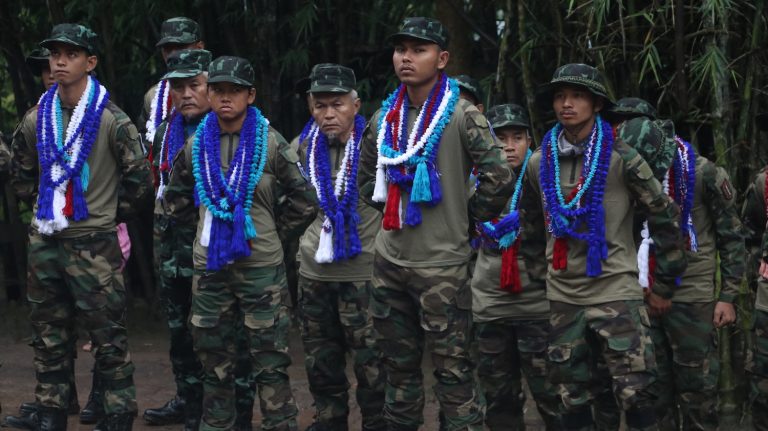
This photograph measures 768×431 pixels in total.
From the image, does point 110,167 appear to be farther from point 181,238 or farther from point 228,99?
point 228,99

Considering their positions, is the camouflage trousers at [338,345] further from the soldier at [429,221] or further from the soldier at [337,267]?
the soldier at [429,221]

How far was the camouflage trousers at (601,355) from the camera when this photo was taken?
5461 millimetres

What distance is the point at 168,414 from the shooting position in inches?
281

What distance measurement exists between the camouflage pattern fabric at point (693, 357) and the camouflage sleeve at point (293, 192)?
1924mm

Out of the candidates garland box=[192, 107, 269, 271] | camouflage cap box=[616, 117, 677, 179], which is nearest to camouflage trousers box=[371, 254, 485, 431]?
garland box=[192, 107, 269, 271]

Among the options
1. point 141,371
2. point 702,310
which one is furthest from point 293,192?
point 141,371

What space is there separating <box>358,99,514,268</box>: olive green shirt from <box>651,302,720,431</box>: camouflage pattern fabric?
1430mm

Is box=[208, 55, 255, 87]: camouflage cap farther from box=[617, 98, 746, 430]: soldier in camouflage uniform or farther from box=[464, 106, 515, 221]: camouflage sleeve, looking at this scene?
box=[617, 98, 746, 430]: soldier in camouflage uniform

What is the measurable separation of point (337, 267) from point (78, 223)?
52.9 inches

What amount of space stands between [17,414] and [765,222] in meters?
4.33

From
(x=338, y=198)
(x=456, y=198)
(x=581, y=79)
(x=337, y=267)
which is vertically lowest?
(x=337, y=267)

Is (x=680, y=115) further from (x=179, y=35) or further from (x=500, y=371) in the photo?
(x=179, y=35)

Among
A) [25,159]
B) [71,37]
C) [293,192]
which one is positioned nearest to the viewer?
→ [293,192]

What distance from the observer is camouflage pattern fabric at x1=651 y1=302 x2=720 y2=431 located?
6469 mm
